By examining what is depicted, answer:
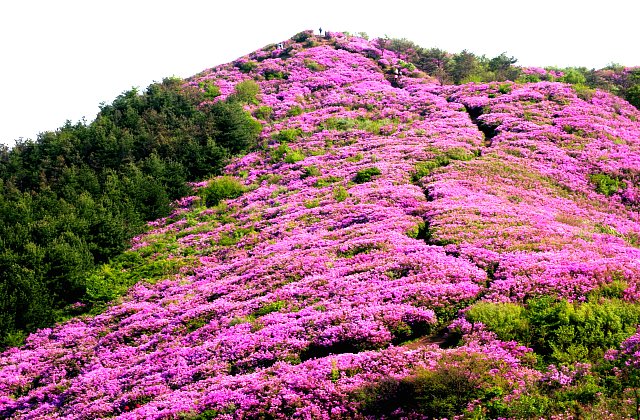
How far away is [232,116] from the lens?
3609 cm

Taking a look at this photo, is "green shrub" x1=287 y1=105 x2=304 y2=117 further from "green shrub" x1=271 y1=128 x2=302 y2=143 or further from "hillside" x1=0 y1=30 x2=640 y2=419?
"hillside" x1=0 y1=30 x2=640 y2=419

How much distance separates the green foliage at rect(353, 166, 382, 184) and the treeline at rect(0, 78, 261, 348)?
13036 mm

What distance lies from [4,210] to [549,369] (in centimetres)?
2958

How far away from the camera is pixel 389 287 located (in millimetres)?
12828

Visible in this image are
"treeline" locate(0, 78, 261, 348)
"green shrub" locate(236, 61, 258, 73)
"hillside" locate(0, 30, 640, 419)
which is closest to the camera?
"hillside" locate(0, 30, 640, 419)

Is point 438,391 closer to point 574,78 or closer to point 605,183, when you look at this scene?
point 605,183

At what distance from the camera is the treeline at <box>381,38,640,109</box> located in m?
37.7

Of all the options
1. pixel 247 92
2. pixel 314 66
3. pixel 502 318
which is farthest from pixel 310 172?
pixel 314 66

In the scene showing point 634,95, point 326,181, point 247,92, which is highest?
point 247,92

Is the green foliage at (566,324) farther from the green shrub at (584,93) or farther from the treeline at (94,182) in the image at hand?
the green shrub at (584,93)

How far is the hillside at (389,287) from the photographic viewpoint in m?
8.85

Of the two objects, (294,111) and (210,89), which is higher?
(210,89)

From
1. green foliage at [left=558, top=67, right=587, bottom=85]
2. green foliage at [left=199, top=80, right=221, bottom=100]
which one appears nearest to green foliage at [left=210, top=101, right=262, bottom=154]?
green foliage at [left=199, top=80, right=221, bottom=100]

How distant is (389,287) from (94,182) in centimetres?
2495
